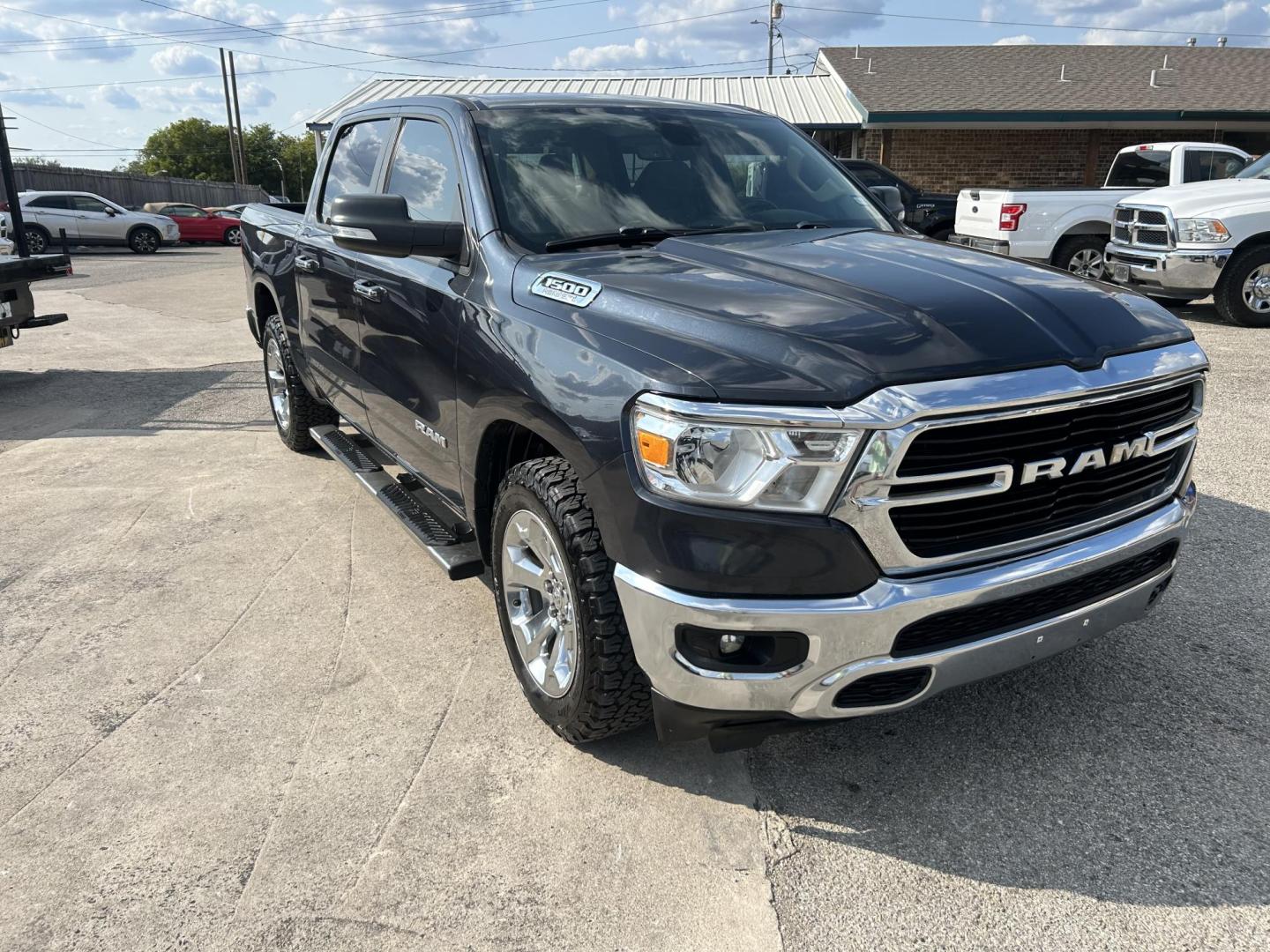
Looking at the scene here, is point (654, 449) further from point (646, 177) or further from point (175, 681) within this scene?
point (175, 681)

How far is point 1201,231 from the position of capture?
983 cm

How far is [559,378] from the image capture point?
2.65 meters

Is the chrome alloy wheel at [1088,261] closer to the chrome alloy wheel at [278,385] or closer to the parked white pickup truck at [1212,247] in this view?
the parked white pickup truck at [1212,247]

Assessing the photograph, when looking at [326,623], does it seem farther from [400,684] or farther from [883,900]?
[883,900]

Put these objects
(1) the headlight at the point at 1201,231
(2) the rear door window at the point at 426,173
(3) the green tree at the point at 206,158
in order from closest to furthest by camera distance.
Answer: (2) the rear door window at the point at 426,173
(1) the headlight at the point at 1201,231
(3) the green tree at the point at 206,158

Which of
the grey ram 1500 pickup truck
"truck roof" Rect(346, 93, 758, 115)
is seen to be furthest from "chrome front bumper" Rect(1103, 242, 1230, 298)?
the grey ram 1500 pickup truck

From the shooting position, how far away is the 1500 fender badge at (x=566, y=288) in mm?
2785

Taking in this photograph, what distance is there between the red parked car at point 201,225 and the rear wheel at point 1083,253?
26.3 metres

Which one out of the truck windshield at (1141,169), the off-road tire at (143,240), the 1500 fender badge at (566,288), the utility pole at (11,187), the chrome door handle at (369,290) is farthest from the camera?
the off-road tire at (143,240)

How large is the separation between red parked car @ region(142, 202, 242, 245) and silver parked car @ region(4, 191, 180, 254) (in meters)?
2.69

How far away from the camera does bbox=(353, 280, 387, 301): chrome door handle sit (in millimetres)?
3892

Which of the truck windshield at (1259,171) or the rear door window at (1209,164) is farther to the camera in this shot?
the rear door window at (1209,164)

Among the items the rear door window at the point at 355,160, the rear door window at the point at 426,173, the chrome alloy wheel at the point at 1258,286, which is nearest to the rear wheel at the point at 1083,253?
the chrome alloy wheel at the point at 1258,286

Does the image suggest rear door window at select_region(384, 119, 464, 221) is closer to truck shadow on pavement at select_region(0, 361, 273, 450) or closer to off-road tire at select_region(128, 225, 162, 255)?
truck shadow on pavement at select_region(0, 361, 273, 450)
